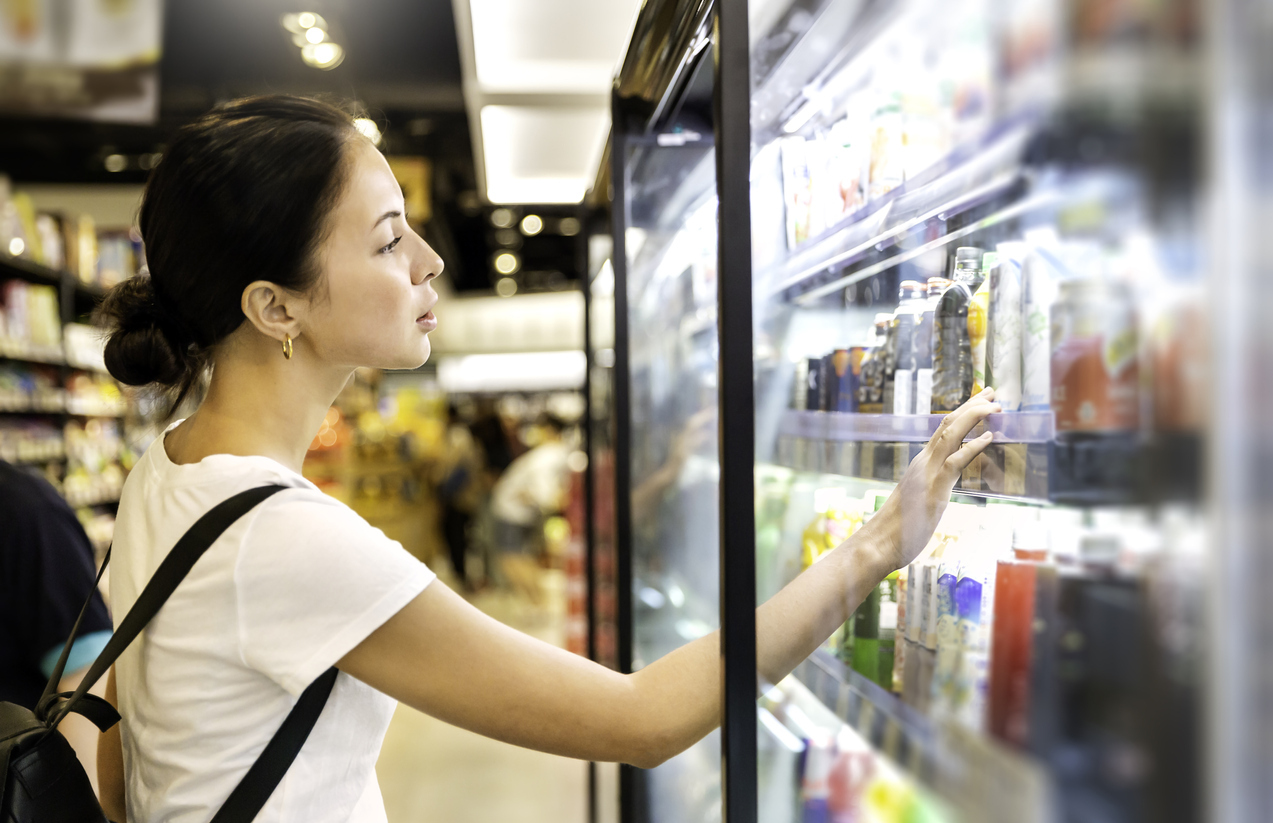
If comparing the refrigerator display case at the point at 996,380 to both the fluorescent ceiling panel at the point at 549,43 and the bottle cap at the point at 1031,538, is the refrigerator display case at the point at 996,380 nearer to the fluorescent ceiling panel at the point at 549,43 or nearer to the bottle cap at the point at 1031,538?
the bottle cap at the point at 1031,538

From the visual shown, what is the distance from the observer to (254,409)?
3.57 feet

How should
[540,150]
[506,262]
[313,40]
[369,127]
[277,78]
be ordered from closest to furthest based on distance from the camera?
1. [369,127]
2. [540,150]
3. [313,40]
4. [277,78]
5. [506,262]

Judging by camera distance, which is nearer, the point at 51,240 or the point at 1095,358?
the point at 1095,358

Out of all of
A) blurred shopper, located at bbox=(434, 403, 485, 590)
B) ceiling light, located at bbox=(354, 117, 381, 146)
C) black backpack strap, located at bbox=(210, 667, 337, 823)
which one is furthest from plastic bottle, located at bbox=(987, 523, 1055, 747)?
blurred shopper, located at bbox=(434, 403, 485, 590)

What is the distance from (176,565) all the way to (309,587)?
160 millimetres

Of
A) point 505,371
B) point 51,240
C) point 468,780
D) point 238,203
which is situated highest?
point 51,240

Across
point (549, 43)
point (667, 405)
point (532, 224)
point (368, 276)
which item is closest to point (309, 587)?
point (368, 276)

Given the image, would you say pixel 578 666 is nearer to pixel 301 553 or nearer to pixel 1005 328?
pixel 301 553

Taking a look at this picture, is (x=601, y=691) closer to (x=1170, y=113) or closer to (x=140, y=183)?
(x=1170, y=113)

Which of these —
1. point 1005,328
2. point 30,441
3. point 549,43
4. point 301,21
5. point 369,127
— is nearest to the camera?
point 1005,328

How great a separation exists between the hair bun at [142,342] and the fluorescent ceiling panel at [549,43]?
1.42 m

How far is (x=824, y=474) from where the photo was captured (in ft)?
4.35

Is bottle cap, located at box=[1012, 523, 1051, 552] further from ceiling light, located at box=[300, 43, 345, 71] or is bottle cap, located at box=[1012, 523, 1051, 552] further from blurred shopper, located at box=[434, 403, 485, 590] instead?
blurred shopper, located at box=[434, 403, 485, 590]

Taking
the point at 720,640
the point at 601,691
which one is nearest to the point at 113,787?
the point at 601,691
